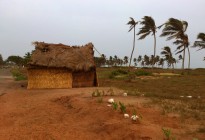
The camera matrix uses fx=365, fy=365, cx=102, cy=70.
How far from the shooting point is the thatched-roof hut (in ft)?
59.5

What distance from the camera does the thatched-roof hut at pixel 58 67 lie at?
714 inches

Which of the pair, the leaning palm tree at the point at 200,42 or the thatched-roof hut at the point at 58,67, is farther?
the leaning palm tree at the point at 200,42

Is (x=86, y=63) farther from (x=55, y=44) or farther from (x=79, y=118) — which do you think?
(x=79, y=118)

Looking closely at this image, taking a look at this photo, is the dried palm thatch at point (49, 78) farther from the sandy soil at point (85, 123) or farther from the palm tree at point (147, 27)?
the palm tree at point (147, 27)

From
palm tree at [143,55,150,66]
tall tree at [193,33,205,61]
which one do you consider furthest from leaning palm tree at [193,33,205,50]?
palm tree at [143,55,150,66]

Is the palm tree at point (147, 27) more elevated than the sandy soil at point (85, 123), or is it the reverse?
the palm tree at point (147, 27)

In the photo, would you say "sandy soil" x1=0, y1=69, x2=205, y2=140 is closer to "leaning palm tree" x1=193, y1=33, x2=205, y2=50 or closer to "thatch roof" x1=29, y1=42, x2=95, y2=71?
"thatch roof" x1=29, y1=42, x2=95, y2=71

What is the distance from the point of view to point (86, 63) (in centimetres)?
1858

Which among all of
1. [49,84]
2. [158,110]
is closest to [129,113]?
[158,110]

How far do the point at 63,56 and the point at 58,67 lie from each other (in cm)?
84

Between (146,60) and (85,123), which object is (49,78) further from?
(146,60)

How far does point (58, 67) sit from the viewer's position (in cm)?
1811

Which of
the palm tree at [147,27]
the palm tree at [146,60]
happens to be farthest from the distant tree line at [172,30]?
the palm tree at [146,60]

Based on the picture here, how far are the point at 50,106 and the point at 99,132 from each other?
13.4ft
